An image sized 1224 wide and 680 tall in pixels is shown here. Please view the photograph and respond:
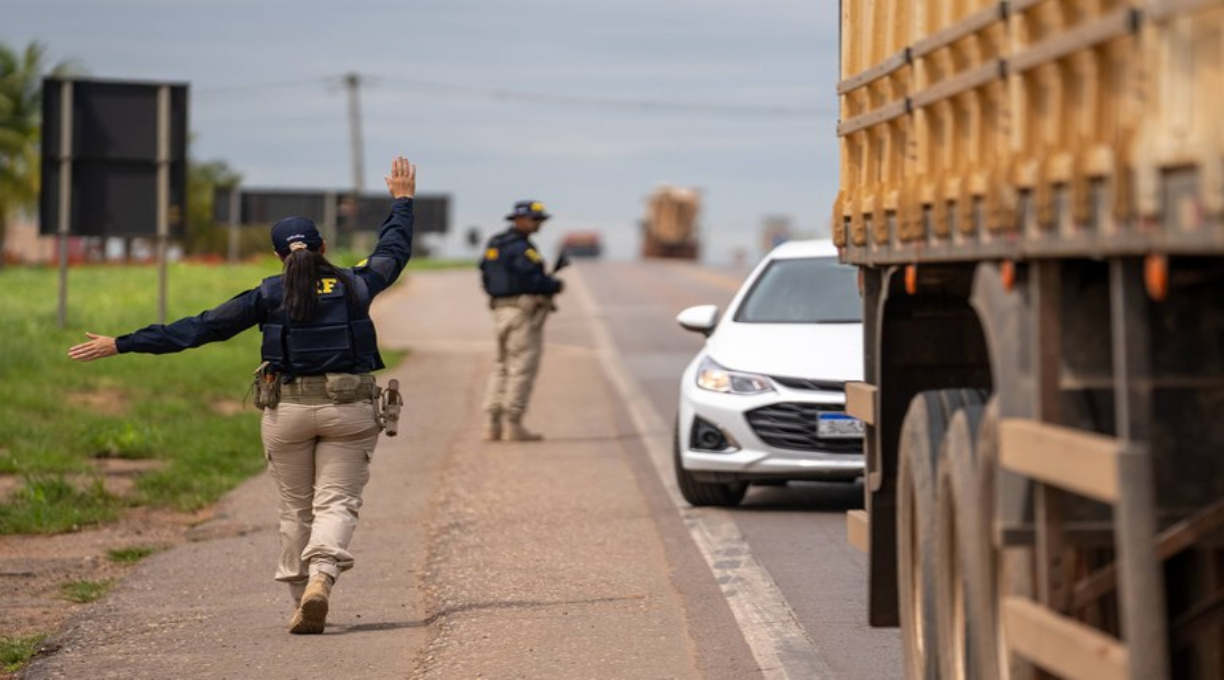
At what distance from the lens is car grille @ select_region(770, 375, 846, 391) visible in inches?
496

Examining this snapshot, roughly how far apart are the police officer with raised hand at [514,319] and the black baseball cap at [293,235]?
28.1 feet

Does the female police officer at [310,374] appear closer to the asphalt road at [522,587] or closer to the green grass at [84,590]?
the asphalt road at [522,587]

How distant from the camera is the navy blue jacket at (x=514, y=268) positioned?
58.1 feet

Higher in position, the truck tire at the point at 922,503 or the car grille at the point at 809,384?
the car grille at the point at 809,384

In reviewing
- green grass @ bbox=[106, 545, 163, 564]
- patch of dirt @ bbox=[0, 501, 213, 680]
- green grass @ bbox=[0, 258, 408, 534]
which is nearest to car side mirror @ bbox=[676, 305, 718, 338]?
patch of dirt @ bbox=[0, 501, 213, 680]

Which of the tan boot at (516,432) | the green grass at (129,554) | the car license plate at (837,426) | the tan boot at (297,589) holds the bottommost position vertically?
the green grass at (129,554)

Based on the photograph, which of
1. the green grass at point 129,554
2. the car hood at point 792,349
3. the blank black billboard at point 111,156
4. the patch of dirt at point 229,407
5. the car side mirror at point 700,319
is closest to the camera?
the green grass at point 129,554

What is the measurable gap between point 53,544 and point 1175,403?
29.1ft

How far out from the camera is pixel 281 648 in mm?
8789

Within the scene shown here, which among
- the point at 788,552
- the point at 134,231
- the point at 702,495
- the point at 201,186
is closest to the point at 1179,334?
the point at 788,552

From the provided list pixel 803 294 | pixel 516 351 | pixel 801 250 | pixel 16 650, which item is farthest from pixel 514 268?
pixel 16 650

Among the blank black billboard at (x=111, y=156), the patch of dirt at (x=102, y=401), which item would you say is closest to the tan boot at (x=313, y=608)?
the patch of dirt at (x=102, y=401)

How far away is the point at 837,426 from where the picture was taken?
41.0ft

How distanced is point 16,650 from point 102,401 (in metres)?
11.9
